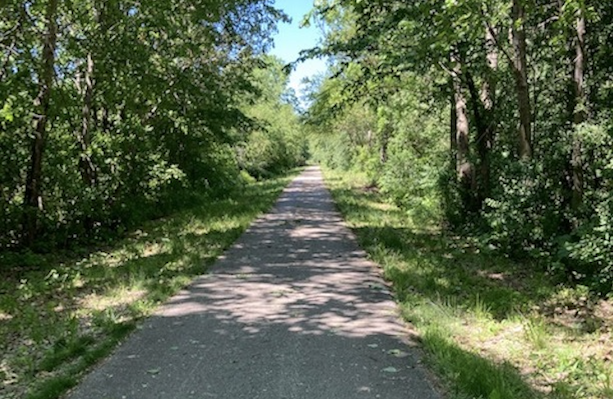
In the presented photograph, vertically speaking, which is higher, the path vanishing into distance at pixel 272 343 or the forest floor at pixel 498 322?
the path vanishing into distance at pixel 272 343

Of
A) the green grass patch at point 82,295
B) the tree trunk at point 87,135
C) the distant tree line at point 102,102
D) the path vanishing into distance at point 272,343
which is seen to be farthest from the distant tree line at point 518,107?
the tree trunk at point 87,135

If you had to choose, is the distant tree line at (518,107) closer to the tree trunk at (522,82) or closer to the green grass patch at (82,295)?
the tree trunk at (522,82)

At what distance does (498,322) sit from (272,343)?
2.64 metres

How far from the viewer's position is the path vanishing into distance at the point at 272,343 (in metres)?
4.16

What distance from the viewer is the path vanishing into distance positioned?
4160 mm

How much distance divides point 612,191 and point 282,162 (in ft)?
153

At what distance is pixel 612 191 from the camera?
268 inches

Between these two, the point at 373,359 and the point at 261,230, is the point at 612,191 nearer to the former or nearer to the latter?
the point at 373,359

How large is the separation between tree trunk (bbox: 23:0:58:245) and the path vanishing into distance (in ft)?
13.4

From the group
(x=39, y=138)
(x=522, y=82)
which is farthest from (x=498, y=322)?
(x=39, y=138)

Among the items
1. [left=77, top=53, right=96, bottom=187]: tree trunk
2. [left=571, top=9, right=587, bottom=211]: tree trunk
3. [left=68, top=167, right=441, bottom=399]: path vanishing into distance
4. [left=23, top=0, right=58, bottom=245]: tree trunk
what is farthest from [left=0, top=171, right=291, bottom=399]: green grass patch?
[left=571, top=9, right=587, bottom=211]: tree trunk

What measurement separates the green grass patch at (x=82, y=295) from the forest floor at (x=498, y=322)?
3.17 m

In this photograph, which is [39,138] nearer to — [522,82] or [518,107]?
[522,82]

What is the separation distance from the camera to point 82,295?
23.5 ft
